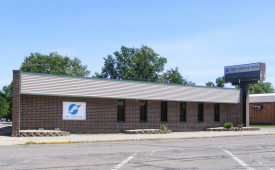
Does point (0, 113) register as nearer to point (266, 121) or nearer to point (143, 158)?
point (266, 121)

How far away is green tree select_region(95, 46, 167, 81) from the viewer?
2918 inches

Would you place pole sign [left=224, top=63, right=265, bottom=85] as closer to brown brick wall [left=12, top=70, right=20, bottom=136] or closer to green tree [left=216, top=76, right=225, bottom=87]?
brown brick wall [left=12, top=70, right=20, bottom=136]

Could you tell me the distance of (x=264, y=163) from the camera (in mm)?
11930

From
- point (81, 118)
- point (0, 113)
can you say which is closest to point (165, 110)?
point (81, 118)

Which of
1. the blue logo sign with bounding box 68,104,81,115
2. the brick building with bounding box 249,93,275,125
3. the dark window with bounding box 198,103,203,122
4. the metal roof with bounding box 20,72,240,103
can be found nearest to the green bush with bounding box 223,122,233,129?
the metal roof with bounding box 20,72,240,103

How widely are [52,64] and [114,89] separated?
52672 mm

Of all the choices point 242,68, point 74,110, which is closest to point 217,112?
point 242,68

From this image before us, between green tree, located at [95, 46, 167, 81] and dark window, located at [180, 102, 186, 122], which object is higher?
green tree, located at [95, 46, 167, 81]

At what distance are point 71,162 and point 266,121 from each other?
52.2 m

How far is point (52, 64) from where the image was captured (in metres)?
78.2

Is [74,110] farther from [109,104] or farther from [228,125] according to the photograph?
[228,125]

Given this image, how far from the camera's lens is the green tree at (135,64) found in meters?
74.1

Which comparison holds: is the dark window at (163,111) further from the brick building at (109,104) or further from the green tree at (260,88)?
the green tree at (260,88)

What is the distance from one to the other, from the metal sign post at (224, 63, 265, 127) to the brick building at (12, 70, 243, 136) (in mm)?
2413
